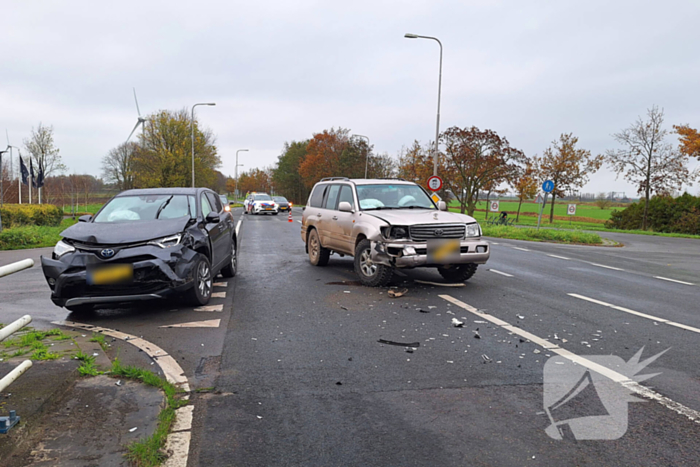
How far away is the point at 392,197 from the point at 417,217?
140 centimetres

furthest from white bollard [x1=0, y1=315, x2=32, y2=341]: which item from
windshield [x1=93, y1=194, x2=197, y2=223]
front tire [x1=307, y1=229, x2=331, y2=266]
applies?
front tire [x1=307, y1=229, x2=331, y2=266]

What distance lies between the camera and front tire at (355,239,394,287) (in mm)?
8320

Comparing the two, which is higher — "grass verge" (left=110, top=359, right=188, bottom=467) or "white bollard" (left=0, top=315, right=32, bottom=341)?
"white bollard" (left=0, top=315, right=32, bottom=341)

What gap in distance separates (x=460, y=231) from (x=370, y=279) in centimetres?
165

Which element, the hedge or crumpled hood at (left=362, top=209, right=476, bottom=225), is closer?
crumpled hood at (left=362, top=209, right=476, bottom=225)

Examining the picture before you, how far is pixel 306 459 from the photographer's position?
3031mm

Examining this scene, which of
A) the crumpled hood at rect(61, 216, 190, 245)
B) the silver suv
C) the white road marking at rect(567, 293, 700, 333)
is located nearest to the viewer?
the white road marking at rect(567, 293, 700, 333)

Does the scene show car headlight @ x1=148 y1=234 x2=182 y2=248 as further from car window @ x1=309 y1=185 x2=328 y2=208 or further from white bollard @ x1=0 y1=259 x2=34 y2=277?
car window @ x1=309 y1=185 x2=328 y2=208

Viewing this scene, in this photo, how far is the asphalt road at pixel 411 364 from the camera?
10.5 ft

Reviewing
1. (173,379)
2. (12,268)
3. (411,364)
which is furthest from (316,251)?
(12,268)

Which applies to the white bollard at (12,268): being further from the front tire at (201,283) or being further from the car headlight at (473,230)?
the car headlight at (473,230)

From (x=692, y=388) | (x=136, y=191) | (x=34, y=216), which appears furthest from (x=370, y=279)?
(x=34, y=216)

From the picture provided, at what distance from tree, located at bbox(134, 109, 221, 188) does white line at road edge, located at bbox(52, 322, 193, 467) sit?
162 ft

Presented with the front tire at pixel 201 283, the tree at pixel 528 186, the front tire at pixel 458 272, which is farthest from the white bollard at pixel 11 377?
the tree at pixel 528 186
